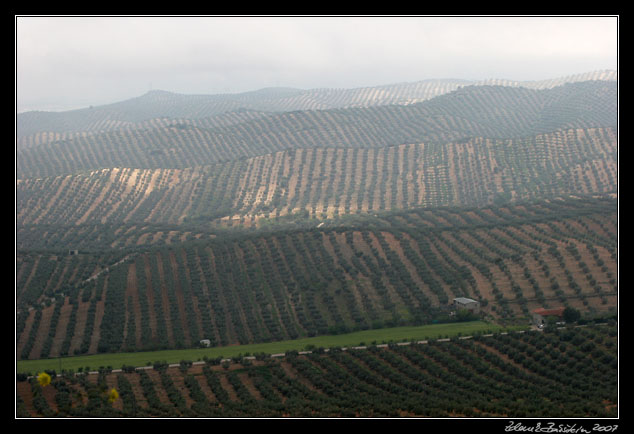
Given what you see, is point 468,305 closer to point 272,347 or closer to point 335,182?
point 272,347

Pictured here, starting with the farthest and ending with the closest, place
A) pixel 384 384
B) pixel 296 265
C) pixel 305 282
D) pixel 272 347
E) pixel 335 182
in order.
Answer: pixel 335 182
pixel 296 265
pixel 305 282
pixel 272 347
pixel 384 384

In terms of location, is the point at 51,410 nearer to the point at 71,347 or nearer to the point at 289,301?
the point at 71,347

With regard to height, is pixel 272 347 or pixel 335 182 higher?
pixel 335 182

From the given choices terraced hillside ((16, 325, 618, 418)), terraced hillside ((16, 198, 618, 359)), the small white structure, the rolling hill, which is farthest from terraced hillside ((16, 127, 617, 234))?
terraced hillside ((16, 325, 618, 418))

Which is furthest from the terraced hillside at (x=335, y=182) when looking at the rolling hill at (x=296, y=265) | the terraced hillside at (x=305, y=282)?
the terraced hillside at (x=305, y=282)

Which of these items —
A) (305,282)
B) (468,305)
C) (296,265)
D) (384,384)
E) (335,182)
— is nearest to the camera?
(384,384)

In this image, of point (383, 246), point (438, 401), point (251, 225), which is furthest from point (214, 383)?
point (251, 225)

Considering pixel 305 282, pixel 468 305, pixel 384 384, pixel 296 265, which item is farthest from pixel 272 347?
A: pixel 296 265
